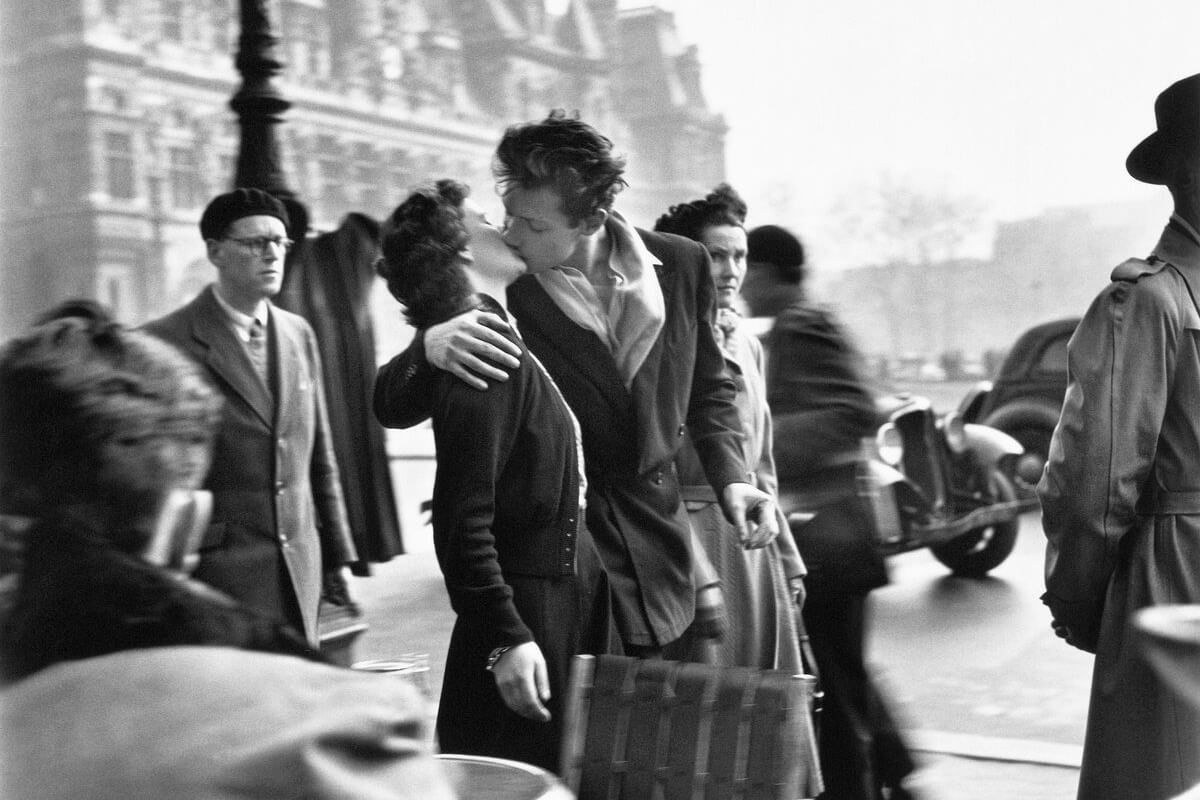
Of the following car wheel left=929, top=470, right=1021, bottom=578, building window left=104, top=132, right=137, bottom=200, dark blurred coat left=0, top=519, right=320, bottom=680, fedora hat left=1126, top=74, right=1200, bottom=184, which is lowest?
car wheel left=929, top=470, right=1021, bottom=578

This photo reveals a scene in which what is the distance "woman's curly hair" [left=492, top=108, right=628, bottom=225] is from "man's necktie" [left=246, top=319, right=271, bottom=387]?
3.80ft

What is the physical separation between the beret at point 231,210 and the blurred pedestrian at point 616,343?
1.27 m

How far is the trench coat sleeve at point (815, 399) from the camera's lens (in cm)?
462

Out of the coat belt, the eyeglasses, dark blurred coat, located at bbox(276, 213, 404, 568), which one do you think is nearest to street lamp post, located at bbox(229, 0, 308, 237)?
dark blurred coat, located at bbox(276, 213, 404, 568)

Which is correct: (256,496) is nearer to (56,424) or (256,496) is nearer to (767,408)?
(767,408)

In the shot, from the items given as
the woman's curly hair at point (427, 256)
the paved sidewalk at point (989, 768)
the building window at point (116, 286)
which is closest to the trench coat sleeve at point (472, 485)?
the woman's curly hair at point (427, 256)

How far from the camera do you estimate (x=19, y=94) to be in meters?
13.4

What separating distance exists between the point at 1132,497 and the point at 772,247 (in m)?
1.99

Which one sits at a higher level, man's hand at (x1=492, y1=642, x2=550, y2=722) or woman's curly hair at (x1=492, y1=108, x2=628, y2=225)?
woman's curly hair at (x1=492, y1=108, x2=628, y2=225)

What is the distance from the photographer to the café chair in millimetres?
2135

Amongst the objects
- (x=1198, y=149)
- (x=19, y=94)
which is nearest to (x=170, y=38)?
(x=19, y=94)

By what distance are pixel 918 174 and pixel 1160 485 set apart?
21.1 metres

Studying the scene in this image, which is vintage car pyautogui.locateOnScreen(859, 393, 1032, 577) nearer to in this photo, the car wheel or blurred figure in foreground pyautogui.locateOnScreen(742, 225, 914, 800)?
the car wheel

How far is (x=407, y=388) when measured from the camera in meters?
3.02
